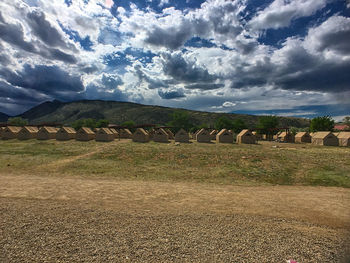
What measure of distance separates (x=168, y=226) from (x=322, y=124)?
8595cm

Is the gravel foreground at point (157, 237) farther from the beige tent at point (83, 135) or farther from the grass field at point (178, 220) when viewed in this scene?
the beige tent at point (83, 135)

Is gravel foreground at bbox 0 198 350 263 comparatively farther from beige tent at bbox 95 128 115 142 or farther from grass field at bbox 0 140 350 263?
beige tent at bbox 95 128 115 142

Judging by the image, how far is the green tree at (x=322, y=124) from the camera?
6881cm

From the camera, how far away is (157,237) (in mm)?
7109

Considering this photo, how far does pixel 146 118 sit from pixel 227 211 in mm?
152177

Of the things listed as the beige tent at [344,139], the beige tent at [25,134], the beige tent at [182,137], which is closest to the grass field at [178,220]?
the beige tent at [182,137]

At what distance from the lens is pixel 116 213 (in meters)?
9.27

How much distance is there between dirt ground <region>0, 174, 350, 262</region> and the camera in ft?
20.2

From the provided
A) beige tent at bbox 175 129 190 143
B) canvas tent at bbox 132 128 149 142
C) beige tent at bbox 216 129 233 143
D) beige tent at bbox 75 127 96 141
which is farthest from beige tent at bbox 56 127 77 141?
beige tent at bbox 216 129 233 143

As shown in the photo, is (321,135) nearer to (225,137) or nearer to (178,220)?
(225,137)

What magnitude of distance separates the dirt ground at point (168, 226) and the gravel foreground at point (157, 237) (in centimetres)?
3

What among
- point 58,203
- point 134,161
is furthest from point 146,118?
point 58,203

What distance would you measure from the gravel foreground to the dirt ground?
3 centimetres

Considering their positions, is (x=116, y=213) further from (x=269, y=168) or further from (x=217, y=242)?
(x=269, y=168)
